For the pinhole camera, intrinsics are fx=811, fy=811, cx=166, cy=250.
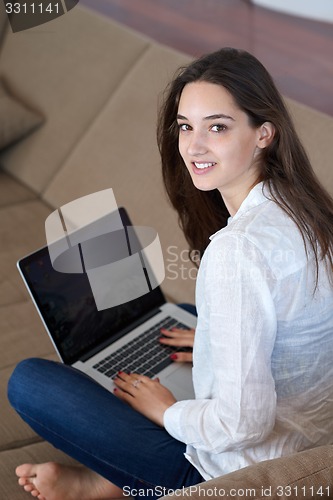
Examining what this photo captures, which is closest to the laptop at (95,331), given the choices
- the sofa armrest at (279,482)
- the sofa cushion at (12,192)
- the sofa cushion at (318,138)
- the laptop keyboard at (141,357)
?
the laptop keyboard at (141,357)

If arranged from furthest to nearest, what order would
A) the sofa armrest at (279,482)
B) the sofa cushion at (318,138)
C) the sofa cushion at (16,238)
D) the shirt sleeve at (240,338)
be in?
1. the sofa cushion at (16,238)
2. the sofa cushion at (318,138)
3. the shirt sleeve at (240,338)
4. the sofa armrest at (279,482)

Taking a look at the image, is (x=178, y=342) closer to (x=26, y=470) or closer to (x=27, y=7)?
(x=26, y=470)

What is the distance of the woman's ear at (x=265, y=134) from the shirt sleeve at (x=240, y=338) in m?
0.21

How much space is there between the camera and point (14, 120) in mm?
2594

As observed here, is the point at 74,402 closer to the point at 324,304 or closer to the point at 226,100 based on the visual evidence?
the point at 324,304

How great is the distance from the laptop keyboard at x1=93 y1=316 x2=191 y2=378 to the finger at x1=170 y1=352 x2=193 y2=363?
0.05 ft

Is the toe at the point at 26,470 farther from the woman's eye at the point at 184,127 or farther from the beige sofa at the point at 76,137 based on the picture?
the woman's eye at the point at 184,127

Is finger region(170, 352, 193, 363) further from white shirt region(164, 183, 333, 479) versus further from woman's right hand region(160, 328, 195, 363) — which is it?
white shirt region(164, 183, 333, 479)

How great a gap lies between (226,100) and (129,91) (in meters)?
1.24

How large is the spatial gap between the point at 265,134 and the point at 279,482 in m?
A: 0.59

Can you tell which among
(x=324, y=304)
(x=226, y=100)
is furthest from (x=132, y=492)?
(x=226, y=100)

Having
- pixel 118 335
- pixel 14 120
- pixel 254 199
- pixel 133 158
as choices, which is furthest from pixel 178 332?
pixel 14 120

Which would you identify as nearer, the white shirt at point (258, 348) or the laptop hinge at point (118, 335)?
the white shirt at point (258, 348)

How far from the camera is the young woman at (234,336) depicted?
1217 mm
